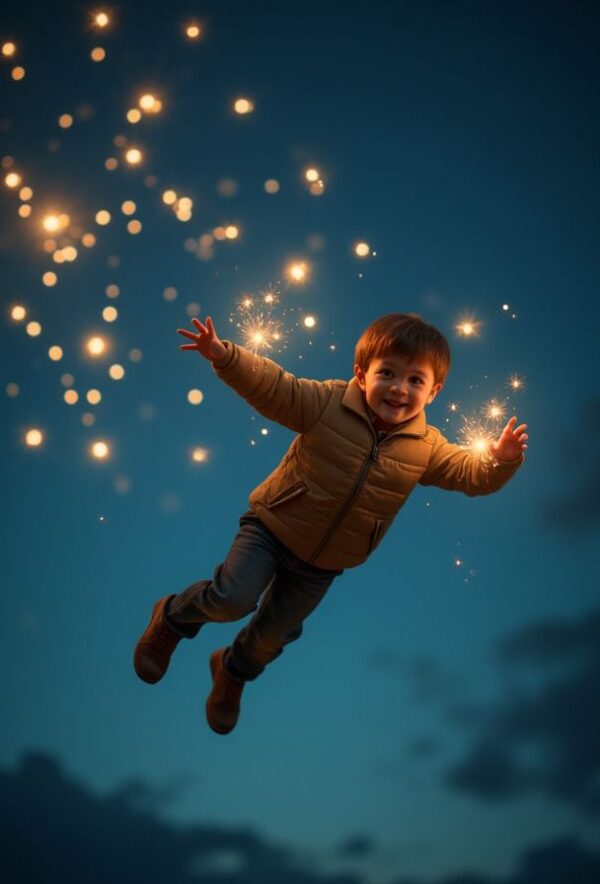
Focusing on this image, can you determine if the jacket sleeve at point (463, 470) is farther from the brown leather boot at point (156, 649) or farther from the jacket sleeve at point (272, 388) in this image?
the brown leather boot at point (156, 649)

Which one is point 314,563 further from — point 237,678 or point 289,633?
point 237,678

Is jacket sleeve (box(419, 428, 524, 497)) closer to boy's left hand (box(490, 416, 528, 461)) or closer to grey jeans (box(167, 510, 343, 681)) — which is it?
boy's left hand (box(490, 416, 528, 461))

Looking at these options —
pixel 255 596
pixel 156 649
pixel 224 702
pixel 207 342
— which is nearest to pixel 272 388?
pixel 207 342

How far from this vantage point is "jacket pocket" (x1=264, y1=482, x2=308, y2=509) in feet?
8.54

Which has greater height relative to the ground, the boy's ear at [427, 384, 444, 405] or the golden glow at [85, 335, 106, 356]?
the golden glow at [85, 335, 106, 356]

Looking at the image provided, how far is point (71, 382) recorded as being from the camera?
418cm

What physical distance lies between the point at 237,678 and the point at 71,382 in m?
1.96

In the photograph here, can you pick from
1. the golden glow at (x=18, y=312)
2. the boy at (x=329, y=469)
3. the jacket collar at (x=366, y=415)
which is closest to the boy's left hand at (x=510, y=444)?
the boy at (x=329, y=469)

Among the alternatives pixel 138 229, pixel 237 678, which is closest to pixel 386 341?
pixel 237 678

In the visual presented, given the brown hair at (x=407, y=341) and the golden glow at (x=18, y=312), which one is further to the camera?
the golden glow at (x=18, y=312)

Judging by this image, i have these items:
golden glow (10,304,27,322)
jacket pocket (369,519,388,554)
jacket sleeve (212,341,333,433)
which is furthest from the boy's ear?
golden glow (10,304,27,322)

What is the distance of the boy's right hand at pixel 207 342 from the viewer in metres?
2.38

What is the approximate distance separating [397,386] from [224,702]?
1419 mm

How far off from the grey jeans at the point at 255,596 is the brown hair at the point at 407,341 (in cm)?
72
